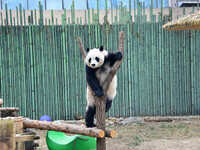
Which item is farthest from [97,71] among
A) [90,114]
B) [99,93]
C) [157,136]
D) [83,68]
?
[83,68]

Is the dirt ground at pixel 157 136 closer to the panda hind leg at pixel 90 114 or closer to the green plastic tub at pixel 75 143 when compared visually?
the green plastic tub at pixel 75 143

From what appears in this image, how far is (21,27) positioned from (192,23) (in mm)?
3696

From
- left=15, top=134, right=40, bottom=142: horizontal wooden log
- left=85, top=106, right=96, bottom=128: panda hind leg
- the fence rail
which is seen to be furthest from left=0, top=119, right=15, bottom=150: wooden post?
the fence rail

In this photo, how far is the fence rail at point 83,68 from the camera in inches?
257

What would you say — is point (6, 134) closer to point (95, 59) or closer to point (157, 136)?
point (95, 59)

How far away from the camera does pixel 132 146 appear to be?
198 inches

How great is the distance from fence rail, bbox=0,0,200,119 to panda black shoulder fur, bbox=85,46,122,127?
284 centimetres

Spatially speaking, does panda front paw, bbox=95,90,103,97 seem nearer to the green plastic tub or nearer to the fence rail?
the green plastic tub

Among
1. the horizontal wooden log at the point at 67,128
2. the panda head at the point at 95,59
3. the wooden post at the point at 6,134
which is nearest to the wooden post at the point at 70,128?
the horizontal wooden log at the point at 67,128

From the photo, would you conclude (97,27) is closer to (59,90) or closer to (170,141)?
(59,90)

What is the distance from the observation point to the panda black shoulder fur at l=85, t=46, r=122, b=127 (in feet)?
11.8

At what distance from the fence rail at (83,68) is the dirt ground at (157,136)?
1.34 feet

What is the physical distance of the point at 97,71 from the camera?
3.77 meters

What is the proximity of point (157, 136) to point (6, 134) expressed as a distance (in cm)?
405
